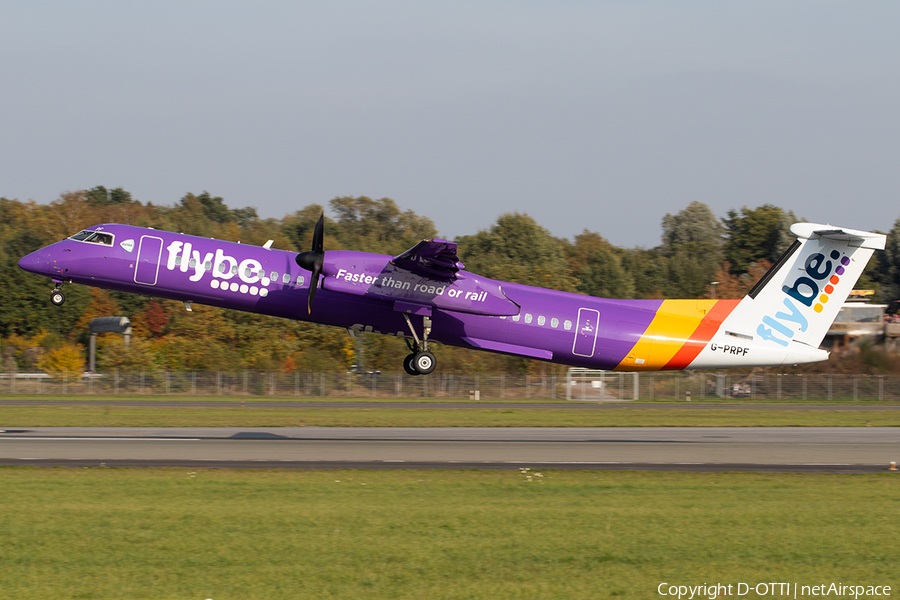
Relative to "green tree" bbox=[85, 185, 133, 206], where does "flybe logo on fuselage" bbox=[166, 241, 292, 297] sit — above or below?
below

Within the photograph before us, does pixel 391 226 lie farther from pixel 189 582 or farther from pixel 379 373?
pixel 189 582

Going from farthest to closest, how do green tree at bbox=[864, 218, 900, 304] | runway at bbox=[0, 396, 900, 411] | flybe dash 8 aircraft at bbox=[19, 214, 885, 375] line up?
green tree at bbox=[864, 218, 900, 304], runway at bbox=[0, 396, 900, 411], flybe dash 8 aircraft at bbox=[19, 214, 885, 375]

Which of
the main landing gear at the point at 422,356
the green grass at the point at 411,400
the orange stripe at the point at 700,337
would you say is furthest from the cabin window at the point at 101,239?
the green grass at the point at 411,400

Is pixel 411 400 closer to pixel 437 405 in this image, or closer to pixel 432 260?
pixel 437 405

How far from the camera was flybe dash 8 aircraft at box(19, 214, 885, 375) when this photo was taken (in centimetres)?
2452

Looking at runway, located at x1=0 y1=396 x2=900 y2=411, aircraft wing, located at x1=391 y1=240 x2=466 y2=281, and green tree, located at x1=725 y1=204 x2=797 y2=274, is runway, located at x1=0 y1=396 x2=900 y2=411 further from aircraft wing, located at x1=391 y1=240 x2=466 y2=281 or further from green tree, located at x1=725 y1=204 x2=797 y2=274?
green tree, located at x1=725 y1=204 x2=797 y2=274

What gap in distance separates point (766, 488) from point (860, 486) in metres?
2.91

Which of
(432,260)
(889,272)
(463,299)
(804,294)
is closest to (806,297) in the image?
(804,294)

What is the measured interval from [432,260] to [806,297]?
41.5 ft

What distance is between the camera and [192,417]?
1693 inches

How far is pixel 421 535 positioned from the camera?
51.0 feet

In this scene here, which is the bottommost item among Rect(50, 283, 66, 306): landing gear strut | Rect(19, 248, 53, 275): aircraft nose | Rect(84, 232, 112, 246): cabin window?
Rect(50, 283, 66, 306): landing gear strut

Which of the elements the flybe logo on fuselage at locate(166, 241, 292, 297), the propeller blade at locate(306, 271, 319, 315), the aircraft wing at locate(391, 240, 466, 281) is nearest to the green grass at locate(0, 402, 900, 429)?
the flybe logo on fuselage at locate(166, 241, 292, 297)

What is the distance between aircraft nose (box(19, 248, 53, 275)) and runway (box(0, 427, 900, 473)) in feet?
18.7
